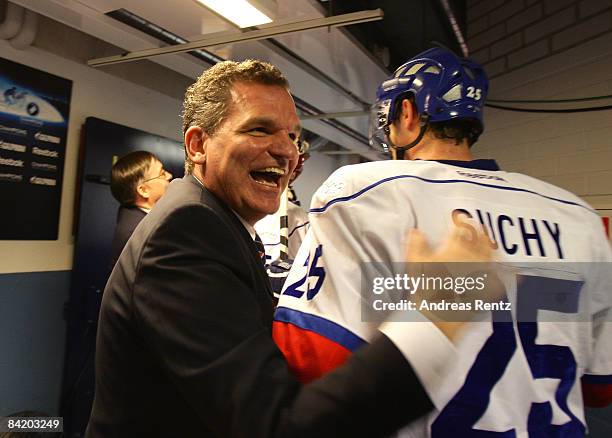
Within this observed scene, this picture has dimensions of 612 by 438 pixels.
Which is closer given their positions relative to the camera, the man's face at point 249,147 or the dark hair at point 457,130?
the man's face at point 249,147

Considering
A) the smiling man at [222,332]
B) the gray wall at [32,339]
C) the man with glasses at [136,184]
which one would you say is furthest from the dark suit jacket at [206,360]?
the gray wall at [32,339]

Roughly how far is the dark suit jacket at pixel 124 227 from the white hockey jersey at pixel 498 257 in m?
1.75

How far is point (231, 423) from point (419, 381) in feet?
0.94

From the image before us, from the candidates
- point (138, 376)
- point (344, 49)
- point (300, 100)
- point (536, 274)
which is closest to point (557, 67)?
point (344, 49)

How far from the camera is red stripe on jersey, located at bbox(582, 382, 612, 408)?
104 centimetres

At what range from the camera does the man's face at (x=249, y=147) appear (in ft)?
3.29

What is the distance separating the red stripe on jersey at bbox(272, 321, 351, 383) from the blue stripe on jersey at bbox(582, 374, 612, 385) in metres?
0.68

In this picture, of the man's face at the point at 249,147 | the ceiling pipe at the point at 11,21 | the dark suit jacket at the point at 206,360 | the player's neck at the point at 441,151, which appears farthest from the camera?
the ceiling pipe at the point at 11,21

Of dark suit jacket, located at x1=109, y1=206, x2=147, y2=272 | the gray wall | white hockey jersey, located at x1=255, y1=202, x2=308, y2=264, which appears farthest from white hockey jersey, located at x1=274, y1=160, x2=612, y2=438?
the gray wall

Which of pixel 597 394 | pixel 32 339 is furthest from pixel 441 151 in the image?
pixel 32 339

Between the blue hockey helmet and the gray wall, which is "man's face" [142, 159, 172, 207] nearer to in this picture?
the gray wall

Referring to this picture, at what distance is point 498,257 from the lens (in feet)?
2.76

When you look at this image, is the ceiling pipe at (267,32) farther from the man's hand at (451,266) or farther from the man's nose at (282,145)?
the man's hand at (451,266)

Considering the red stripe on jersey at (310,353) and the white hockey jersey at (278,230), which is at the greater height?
the white hockey jersey at (278,230)
